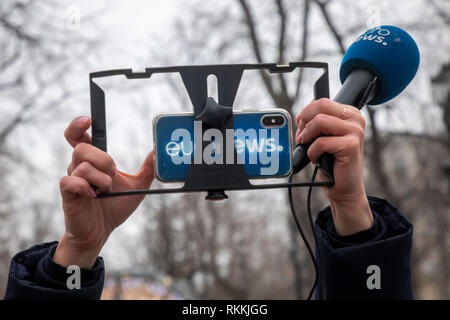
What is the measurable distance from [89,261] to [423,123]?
10244 mm

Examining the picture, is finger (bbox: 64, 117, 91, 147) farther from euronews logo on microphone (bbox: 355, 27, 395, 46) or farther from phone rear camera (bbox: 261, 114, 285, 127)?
euronews logo on microphone (bbox: 355, 27, 395, 46)

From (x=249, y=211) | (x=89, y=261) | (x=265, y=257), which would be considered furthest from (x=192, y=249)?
(x=89, y=261)

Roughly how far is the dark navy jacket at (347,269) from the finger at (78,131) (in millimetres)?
403

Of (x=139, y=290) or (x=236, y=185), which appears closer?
(x=236, y=185)

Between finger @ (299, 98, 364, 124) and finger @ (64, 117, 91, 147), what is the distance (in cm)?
66

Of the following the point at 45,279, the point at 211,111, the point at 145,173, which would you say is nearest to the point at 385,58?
the point at 211,111

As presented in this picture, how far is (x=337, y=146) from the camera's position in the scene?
131 cm

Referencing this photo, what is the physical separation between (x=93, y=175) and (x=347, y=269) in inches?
31.3

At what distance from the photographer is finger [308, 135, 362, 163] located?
1.31 meters

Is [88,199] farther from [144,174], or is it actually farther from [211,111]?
[211,111]

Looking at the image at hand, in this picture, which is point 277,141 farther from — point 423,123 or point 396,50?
point 423,123

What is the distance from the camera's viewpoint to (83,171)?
1343 millimetres

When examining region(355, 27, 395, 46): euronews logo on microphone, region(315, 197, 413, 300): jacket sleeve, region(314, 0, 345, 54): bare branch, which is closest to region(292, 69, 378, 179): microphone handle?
region(355, 27, 395, 46): euronews logo on microphone

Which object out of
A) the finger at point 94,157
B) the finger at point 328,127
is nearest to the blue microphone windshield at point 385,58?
the finger at point 328,127
